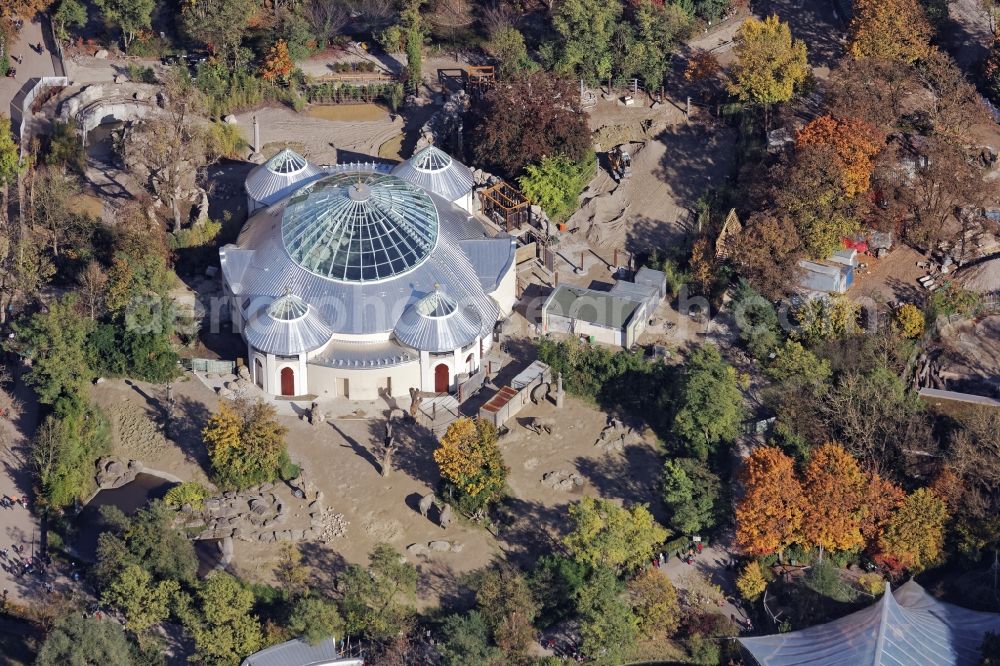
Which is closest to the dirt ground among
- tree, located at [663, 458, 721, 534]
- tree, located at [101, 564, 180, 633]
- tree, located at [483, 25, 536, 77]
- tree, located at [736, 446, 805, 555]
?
tree, located at [663, 458, 721, 534]

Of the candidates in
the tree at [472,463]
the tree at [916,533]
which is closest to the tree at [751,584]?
the tree at [916,533]

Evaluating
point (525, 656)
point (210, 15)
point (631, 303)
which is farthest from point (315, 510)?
point (210, 15)

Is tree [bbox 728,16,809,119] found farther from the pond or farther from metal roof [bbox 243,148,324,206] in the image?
metal roof [bbox 243,148,324,206]

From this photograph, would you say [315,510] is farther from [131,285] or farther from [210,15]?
[210,15]

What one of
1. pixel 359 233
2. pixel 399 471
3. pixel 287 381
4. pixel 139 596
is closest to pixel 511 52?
pixel 359 233

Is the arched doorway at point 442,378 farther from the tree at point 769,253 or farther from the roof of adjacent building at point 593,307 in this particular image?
the tree at point 769,253

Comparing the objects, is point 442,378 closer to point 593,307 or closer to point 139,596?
point 593,307
